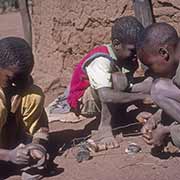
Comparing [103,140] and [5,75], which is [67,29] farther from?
[5,75]

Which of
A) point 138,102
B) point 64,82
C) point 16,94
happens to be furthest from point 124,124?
point 64,82

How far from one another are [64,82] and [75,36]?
515mm

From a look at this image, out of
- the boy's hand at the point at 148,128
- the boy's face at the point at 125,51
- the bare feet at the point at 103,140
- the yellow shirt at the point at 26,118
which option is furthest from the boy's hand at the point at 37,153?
the boy's face at the point at 125,51

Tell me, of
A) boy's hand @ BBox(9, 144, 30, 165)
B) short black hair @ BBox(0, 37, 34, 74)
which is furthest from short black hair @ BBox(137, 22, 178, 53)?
boy's hand @ BBox(9, 144, 30, 165)

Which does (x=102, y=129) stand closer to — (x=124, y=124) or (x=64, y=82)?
(x=124, y=124)

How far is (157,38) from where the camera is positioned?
14.4ft

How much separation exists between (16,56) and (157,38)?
98 centimetres

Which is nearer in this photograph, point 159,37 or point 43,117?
point 159,37

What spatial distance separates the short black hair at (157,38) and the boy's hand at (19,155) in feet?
3.57

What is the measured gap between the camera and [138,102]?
17.1 feet

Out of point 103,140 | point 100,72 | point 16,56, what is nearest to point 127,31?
point 100,72

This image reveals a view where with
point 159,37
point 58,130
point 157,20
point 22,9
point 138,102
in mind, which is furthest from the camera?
point 22,9

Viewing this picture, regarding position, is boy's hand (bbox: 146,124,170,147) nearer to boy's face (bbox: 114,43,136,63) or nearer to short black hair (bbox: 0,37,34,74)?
boy's face (bbox: 114,43,136,63)

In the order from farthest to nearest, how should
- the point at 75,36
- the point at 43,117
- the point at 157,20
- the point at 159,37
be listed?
the point at 75,36 → the point at 157,20 → the point at 43,117 → the point at 159,37
